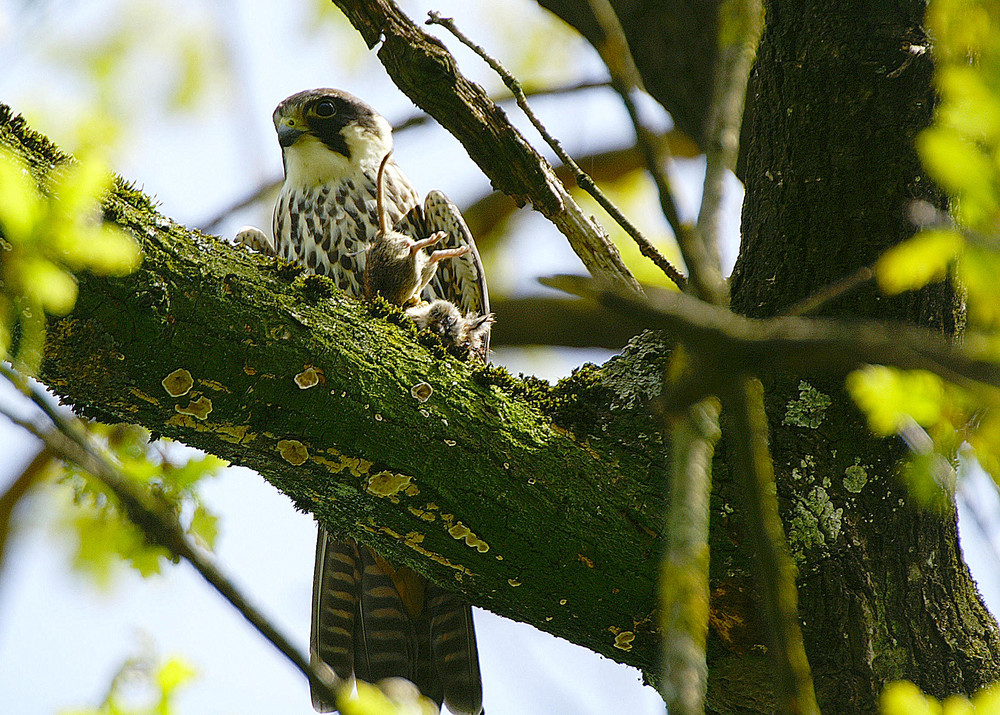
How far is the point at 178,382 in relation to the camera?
166cm

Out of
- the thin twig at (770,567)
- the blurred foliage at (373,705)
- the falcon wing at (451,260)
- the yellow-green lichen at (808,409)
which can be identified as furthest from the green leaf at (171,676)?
the falcon wing at (451,260)

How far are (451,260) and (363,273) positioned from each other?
424 mm

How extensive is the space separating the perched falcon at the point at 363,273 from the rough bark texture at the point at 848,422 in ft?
3.19

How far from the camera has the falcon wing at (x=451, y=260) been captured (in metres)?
3.36

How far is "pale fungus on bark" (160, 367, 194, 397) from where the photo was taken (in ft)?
5.42

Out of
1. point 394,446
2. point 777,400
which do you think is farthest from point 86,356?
point 777,400

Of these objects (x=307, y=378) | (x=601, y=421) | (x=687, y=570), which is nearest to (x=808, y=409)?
(x=601, y=421)

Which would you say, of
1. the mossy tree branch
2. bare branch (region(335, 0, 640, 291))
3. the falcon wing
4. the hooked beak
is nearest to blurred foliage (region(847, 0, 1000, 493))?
the mossy tree branch

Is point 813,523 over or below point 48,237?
over

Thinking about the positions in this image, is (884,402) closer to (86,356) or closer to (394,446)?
(394,446)

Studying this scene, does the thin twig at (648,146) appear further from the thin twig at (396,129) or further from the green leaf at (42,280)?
the thin twig at (396,129)

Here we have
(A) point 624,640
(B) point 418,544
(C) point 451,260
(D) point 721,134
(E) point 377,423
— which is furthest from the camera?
(C) point 451,260

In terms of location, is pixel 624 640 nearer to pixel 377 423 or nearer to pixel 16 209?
pixel 377 423

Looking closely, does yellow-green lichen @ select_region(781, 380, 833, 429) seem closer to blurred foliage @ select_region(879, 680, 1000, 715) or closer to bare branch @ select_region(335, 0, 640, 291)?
bare branch @ select_region(335, 0, 640, 291)
